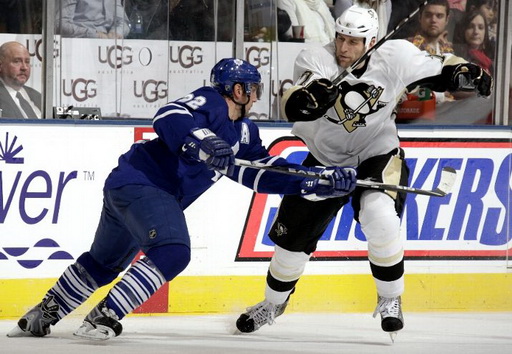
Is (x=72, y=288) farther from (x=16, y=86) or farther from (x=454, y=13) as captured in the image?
(x=454, y=13)

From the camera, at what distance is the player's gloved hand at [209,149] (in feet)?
12.2

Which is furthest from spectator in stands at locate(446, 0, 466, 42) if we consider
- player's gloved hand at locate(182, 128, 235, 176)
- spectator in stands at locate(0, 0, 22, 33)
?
player's gloved hand at locate(182, 128, 235, 176)

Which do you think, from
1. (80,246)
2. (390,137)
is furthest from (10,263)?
(390,137)

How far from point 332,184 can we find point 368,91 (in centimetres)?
50

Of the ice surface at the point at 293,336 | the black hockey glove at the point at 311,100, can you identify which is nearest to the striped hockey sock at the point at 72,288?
the ice surface at the point at 293,336

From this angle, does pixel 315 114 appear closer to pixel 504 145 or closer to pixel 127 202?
pixel 127 202

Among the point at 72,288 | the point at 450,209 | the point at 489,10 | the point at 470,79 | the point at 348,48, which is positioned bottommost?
the point at 72,288

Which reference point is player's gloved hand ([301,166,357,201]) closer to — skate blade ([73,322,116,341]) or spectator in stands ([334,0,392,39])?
skate blade ([73,322,116,341])

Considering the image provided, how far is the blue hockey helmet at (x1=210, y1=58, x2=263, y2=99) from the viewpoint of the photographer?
13.0 feet

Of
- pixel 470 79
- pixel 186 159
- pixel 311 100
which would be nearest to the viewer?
pixel 186 159

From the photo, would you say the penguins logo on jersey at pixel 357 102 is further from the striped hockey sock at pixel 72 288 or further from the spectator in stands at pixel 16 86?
the spectator in stands at pixel 16 86

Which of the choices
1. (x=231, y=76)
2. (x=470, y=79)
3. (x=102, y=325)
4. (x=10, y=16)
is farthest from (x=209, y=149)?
(x=10, y=16)

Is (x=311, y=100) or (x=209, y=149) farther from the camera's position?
(x=311, y=100)

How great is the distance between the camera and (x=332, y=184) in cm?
398
